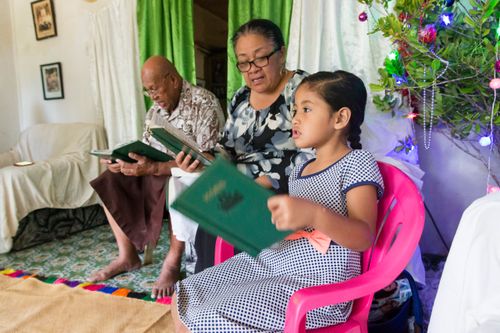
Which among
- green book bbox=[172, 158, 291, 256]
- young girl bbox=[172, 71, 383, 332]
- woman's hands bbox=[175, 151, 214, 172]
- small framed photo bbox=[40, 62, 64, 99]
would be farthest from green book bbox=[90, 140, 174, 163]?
small framed photo bbox=[40, 62, 64, 99]

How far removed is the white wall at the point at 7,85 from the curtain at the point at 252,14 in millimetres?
2647

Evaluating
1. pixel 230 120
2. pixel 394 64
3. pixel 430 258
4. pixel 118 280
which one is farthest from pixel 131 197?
pixel 430 258

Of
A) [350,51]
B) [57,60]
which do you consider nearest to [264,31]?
[350,51]

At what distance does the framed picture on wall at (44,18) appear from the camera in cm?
323

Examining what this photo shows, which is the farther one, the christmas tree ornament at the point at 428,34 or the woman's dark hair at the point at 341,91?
the christmas tree ornament at the point at 428,34

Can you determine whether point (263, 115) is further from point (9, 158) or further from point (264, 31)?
point (9, 158)

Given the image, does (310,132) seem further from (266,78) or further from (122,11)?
(122,11)

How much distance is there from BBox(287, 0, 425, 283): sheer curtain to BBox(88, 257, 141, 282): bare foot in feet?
4.51

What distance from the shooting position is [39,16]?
3332mm

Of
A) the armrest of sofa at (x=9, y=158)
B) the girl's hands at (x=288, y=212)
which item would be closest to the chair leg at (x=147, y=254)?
the girl's hands at (x=288, y=212)

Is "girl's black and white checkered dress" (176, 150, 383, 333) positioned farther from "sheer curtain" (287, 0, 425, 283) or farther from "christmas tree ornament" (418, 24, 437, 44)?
"sheer curtain" (287, 0, 425, 283)

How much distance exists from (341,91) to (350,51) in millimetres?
1084

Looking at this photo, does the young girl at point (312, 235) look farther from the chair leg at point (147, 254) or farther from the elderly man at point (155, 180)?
the chair leg at point (147, 254)

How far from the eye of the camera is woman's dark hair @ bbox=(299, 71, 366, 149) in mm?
855
